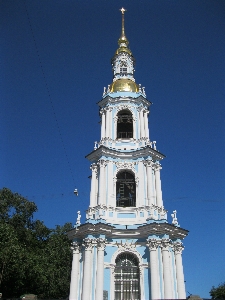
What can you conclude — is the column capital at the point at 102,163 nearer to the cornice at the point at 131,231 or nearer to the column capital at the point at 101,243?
the cornice at the point at 131,231

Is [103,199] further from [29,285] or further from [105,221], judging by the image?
[29,285]

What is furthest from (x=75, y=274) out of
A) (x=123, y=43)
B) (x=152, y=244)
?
(x=123, y=43)

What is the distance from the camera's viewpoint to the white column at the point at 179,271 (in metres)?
16.1

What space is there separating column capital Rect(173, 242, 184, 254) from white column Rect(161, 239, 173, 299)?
1022 mm

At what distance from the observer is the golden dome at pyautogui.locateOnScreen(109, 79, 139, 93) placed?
23.7 m

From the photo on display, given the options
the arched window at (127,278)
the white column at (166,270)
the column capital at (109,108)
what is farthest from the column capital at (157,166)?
the arched window at (127,278)

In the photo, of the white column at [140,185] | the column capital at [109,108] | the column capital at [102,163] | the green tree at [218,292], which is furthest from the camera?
the green tree at [218,292]

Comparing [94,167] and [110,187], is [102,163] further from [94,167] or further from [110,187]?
[110,187]

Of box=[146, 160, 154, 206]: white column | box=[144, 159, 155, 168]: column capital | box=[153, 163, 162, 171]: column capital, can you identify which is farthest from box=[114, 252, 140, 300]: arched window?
box=[153, 163, 162, 171]: column capital

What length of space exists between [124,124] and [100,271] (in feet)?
36.4

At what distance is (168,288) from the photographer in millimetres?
15438

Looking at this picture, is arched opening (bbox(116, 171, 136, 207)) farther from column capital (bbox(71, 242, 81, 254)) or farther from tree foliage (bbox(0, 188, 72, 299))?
tree foliage (bbox(0, 188, 72, 299))

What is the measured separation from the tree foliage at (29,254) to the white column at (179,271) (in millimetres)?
8847

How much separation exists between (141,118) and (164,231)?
8.51m
